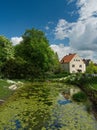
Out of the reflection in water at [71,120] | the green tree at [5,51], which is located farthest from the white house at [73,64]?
the reflection in water at [71,120]

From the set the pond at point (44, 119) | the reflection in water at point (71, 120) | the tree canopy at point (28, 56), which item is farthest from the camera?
the tree canopy at point (28, 56)

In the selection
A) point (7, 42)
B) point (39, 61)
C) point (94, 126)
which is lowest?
point (94, 126)

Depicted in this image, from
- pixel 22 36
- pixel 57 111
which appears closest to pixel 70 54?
pixel 22 36

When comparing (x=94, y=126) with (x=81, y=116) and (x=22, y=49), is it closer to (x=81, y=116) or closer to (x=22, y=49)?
(x=81, y=116)

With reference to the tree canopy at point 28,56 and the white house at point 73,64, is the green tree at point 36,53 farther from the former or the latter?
the white house at point 73,64

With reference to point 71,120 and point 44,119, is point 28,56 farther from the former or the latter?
point 71,120

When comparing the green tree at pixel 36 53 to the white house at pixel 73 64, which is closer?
the green tree at pixel 36 53

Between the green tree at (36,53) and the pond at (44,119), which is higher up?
the green tree at (36,53)

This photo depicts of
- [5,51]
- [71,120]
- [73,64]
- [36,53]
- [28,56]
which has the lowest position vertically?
[71,120]

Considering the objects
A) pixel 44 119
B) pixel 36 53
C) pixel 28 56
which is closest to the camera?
pixel 44 119

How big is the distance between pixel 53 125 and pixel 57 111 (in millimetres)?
4940

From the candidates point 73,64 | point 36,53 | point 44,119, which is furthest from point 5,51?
point 44,119

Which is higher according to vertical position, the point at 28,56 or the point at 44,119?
the point at 28,56

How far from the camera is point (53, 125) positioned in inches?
619
